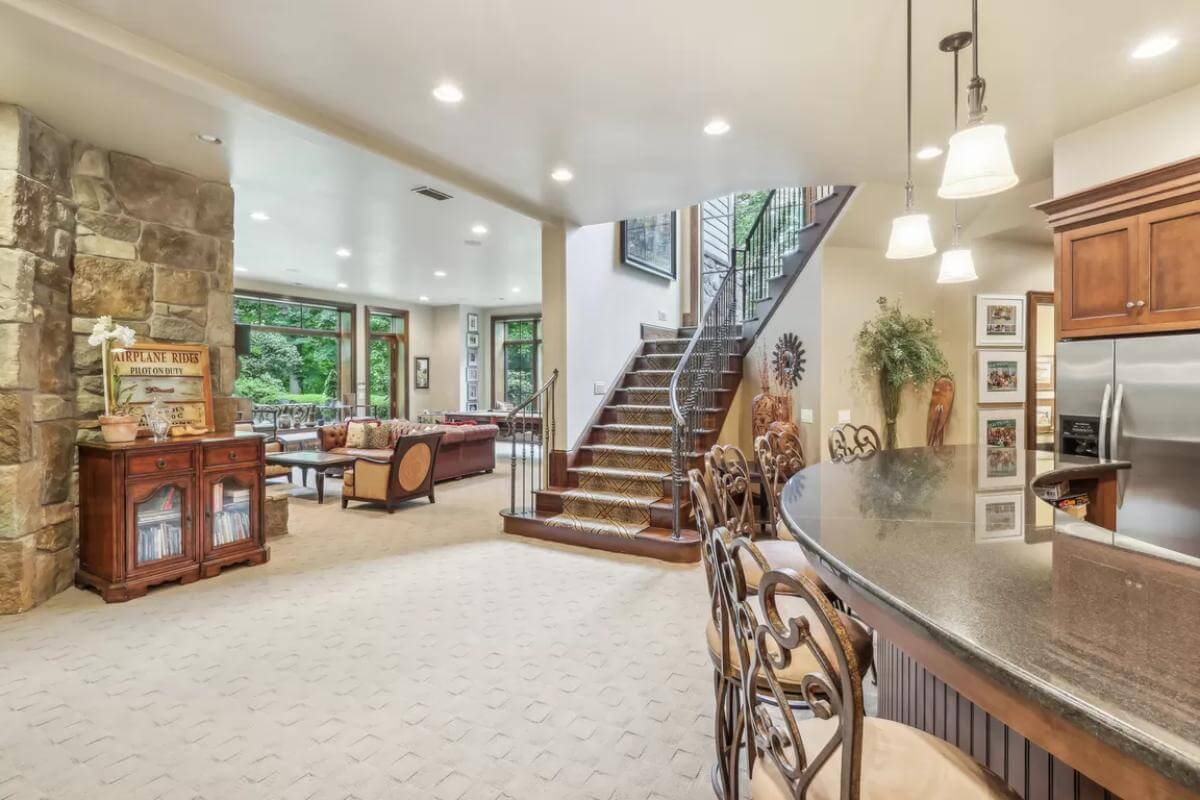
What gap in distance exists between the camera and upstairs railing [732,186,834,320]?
6.11m

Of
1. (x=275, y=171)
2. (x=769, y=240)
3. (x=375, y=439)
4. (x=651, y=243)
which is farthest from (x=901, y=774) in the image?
(x=375, y=439)

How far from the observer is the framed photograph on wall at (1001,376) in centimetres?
507

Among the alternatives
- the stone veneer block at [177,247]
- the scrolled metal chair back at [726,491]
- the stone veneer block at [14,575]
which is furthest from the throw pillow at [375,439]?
the scrolled metal chair back at [726,491]

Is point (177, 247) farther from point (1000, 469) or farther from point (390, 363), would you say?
point (390, 363)

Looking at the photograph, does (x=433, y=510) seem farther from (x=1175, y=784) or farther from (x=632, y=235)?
(x=1175, y=784)

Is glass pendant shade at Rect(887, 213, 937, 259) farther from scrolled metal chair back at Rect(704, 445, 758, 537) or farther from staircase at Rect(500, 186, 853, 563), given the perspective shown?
staircase at Rect(500, 186, 853, 563)

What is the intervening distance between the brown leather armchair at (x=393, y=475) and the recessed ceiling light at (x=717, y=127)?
4.17m

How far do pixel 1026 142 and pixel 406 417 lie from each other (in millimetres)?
11203

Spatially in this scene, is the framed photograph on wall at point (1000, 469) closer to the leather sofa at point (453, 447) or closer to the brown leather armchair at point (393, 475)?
the brown leather armchair at point (393, 475)

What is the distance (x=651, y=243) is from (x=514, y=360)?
6573 mm

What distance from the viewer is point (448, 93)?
304cm

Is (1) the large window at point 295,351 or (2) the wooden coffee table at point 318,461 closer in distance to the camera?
(2) the wooden coffee table at point 318,461

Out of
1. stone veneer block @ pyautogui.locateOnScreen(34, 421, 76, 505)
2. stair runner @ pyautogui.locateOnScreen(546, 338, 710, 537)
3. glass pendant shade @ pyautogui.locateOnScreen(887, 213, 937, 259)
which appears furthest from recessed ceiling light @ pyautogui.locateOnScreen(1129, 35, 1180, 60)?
stone veneer block @ pyautogui.locateOnScreen(34, 421, 76, 505)

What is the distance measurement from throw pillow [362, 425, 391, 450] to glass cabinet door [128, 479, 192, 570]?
146 inches
